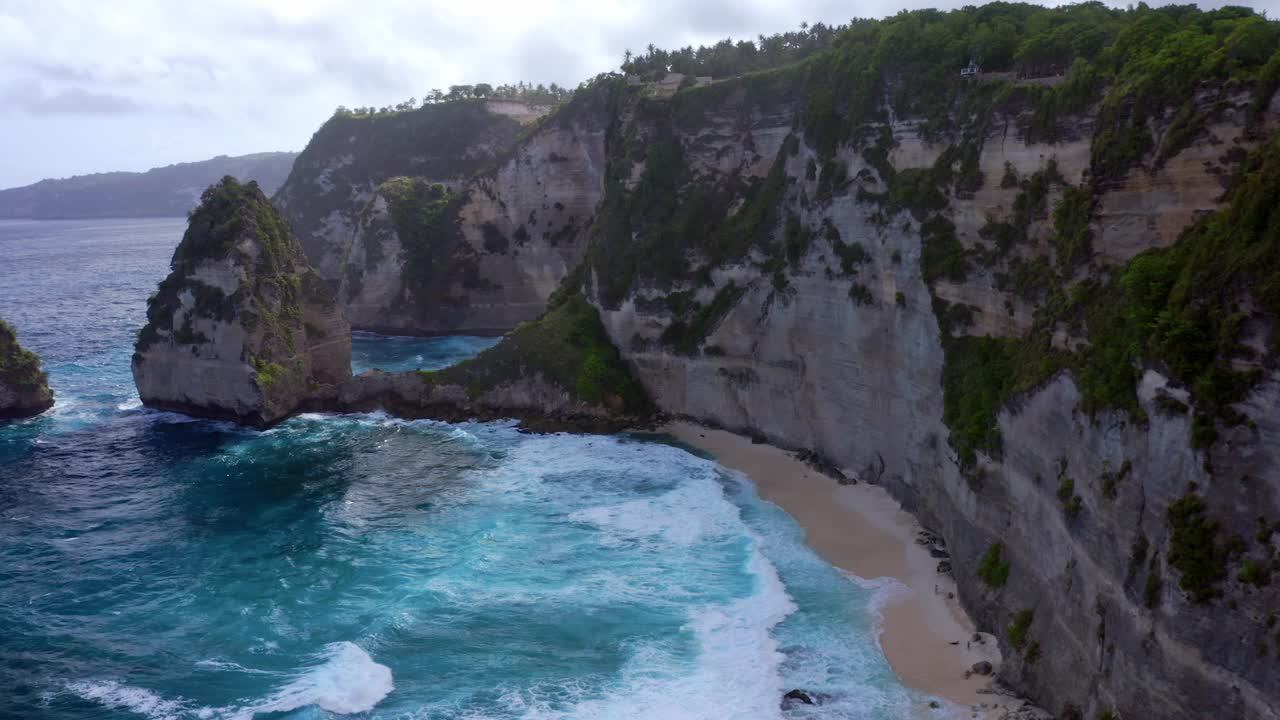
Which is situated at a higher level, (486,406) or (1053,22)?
(1053,22)

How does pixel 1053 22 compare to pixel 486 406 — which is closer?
pixel 1053 22

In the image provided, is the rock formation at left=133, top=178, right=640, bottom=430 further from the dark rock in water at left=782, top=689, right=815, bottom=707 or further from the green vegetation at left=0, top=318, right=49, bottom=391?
the dark rock in water at left=782, top=689, right=815, bottom=707

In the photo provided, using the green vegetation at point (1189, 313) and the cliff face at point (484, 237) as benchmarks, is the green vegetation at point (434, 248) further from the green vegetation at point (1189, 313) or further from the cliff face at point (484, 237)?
the green vegetation at point (1189, 313)

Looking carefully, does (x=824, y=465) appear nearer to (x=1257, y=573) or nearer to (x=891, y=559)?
(x=891, y=559)

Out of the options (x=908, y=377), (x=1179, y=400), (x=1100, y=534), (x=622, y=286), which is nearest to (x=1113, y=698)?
(x=1100, y=534)

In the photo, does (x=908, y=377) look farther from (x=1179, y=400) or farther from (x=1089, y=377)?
(x=1179, y=400)

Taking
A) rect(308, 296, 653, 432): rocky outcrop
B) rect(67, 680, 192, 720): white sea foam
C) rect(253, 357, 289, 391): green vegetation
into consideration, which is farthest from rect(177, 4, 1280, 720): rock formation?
rect(67, 680, 192, 720): white sea foam

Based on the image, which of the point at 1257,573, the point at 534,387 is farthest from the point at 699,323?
the point at 1257,573
